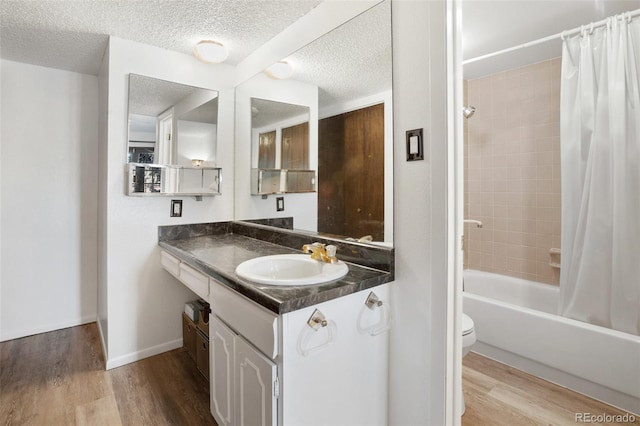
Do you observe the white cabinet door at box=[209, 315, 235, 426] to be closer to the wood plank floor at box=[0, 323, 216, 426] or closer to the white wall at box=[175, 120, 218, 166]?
the wood plank floor at box=[0, 323, 216, 426]

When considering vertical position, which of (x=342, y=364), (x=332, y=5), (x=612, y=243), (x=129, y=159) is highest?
(x=332, y=5)

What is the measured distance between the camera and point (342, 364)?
1308 mm

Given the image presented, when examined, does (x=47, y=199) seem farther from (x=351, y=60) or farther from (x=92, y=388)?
(x=351, y=60)

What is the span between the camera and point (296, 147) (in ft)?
6.72

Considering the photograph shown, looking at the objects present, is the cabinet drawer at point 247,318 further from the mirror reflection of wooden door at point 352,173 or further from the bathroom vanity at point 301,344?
the mirror reflection of wooden door at point 352,173

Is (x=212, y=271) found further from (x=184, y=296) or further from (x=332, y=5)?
(x=332, y=5)

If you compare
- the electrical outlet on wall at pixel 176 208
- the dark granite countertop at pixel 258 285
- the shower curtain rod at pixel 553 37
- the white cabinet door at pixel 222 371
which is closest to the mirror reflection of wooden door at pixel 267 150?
the dark granite countertop at pixel 258 285

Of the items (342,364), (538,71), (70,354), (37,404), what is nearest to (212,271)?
(342,364)

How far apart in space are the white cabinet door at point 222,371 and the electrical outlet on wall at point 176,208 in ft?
3.74

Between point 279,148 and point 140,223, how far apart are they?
1117 mm

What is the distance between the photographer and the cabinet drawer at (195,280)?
1.65 metres

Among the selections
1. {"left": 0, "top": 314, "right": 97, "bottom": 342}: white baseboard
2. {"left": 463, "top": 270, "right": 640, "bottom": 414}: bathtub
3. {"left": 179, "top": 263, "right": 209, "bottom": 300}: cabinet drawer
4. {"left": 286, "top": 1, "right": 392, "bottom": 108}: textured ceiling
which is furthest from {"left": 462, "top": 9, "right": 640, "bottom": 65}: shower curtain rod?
{"left": 0, "top": 314, "right": 97, "bottom": 342}: white baseboard

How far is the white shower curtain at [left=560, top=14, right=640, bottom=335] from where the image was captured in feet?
6.14

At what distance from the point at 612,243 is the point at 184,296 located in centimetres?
286
